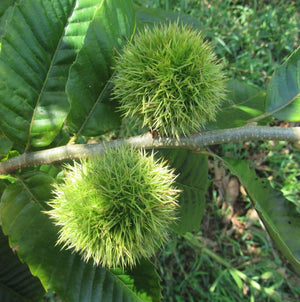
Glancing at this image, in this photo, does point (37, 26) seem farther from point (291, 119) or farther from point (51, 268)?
point (291, 119)

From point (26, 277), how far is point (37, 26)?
1207 millimetres

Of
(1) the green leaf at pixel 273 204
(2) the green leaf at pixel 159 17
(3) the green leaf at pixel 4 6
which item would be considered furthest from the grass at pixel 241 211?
(3) the green leaf at pixel 4 6

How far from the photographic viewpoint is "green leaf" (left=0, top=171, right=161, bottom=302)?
3.70ft

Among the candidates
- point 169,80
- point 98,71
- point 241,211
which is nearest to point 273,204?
point 169,80

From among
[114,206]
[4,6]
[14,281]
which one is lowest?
[14,281]

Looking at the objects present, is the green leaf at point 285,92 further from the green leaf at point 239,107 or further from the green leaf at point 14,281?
the green leaf at point 14,281

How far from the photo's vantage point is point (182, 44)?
3.45 ft

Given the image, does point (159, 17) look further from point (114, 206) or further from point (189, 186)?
point (114, 206)

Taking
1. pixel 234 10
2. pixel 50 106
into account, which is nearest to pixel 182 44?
pixel 50 106

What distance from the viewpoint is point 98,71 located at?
A: 3.76ft

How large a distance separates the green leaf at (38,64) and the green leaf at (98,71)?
10cm

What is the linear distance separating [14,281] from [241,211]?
77.0 inches

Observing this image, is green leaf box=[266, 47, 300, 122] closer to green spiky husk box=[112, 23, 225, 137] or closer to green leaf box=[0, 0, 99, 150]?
green spiky husk box=[112, 23, 225, 137]

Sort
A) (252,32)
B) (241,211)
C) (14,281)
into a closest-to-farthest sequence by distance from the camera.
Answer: (14,281), (241,211), (252,32)
